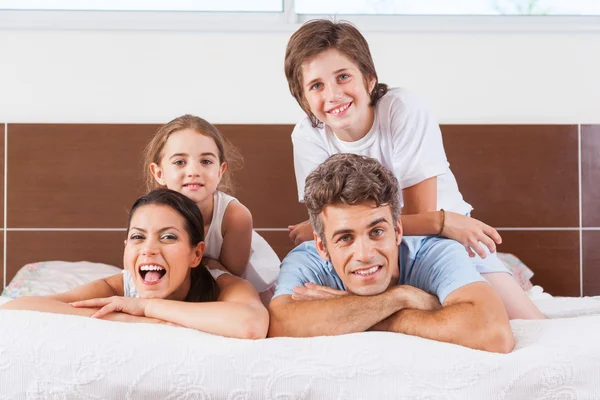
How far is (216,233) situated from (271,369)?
2.55 feet

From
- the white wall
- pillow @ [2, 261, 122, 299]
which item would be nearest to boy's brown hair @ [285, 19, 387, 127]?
the white wall

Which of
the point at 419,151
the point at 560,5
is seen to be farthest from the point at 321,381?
the point at 560,5

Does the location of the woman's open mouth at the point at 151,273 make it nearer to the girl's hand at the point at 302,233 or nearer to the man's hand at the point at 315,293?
the man's hand at the point at 315,293

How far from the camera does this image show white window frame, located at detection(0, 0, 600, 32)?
3027mm

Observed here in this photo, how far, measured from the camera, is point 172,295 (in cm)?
174

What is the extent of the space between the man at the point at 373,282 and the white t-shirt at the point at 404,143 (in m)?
0.31

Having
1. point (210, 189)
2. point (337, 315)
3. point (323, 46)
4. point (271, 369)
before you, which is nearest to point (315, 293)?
point (337, 315)

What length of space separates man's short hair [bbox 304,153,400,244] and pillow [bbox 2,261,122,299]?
1.28 meters

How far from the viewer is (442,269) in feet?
5.36

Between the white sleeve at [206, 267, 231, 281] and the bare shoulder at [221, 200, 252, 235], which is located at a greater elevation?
the bare shoulder at [221, 200, 252, 235]

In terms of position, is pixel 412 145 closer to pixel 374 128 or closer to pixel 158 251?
pixel 374 128

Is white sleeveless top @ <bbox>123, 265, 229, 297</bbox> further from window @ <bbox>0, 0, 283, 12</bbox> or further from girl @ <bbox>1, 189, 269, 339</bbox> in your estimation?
window @ <bbox>0, 0, 283, 12</bbox>

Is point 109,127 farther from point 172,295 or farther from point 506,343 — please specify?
point 506,343

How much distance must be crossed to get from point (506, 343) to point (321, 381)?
1.34 feet
